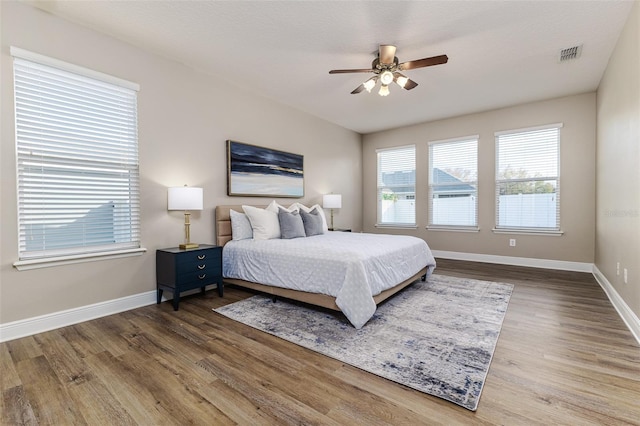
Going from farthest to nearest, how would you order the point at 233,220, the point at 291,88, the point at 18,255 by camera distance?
the point at 291,88
the point at 233,220
the point at 18,255

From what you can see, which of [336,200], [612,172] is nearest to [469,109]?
[612,172]

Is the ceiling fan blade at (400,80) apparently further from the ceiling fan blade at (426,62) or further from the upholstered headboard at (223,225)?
the upholstered headboard at (223,225)

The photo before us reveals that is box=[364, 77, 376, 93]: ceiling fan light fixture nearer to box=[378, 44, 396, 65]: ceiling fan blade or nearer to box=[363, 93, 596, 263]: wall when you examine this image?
box=[378, 44, 396, 65]: ceiling fan blade

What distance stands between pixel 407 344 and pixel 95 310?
2870mm

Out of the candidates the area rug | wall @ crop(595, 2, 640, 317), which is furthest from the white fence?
the area rug

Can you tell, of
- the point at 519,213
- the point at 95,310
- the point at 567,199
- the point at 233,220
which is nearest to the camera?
the point at 95,310

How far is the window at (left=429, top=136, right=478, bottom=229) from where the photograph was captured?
217 inches

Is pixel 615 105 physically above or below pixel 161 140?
above

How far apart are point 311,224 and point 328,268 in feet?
5.11

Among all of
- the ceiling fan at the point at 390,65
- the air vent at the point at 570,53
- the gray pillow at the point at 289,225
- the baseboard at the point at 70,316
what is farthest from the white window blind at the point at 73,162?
the air vent at the point at 570,53

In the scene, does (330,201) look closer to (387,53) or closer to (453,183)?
(453,183)

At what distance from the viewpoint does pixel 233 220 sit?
12.8 ft

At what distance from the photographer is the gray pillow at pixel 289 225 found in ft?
12.9

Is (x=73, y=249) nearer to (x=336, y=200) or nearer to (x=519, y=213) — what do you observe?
(x=336, y=200)
